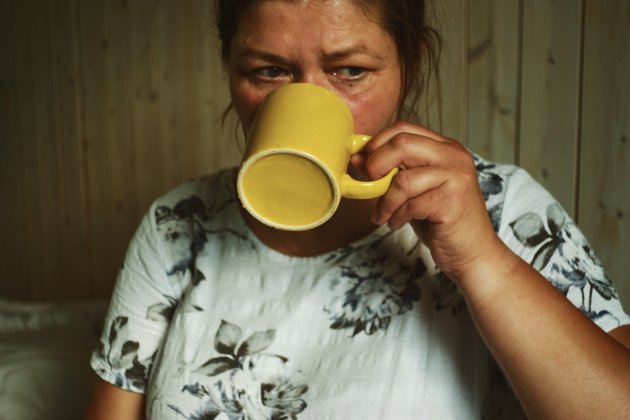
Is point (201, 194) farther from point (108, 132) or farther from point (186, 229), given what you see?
point (108, 132)

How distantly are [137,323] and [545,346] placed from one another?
2.09 ft

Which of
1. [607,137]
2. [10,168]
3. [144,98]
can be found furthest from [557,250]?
[10,168]

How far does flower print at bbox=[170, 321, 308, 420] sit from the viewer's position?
2.53 ft

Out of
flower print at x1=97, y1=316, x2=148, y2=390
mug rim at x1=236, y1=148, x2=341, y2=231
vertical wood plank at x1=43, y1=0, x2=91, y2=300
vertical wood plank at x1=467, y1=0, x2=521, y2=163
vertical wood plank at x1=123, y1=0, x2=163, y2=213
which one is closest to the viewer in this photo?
mug rim at x1=236, y1=148, x2=341, y2=231

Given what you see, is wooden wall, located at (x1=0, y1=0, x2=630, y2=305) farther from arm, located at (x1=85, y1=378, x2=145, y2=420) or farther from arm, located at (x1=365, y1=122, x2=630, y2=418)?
arm, located at (x1=85, y1=378, x2=145, y2=420)

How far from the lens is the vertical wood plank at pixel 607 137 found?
1.25 metres

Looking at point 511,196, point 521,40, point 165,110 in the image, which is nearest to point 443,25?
point 521,40

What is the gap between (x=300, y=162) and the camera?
0.53 metres

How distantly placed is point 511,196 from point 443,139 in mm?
235

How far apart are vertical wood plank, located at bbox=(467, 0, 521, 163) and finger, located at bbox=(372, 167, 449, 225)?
909 millimetres

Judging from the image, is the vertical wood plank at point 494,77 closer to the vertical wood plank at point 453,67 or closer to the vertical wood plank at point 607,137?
the vertical wood plank at point 453,67

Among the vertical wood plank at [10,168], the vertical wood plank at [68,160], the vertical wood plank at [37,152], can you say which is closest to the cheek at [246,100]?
the vertical wood plank at [68,160]

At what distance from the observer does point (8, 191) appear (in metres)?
2.46

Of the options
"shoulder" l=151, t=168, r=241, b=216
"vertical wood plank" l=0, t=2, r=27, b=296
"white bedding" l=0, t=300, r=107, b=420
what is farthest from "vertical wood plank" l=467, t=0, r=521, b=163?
"vertical wood plank" l=0, t=2, r=27, b=296
